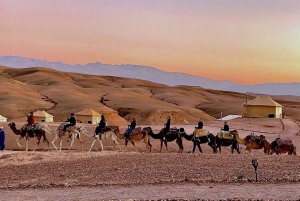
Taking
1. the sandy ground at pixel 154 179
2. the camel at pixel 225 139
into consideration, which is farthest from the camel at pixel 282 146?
the sandy ground at pixel 154 179

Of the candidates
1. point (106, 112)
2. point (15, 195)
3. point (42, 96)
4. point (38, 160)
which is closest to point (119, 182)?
point (15, 195)

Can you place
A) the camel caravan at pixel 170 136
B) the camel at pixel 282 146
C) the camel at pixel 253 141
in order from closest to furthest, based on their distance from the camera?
the camel at pixel 282 146, the camel caravan at pixel 170 136, the camel at pixel 253 141

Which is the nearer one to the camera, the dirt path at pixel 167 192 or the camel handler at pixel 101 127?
the dirt path at pixel 167 192

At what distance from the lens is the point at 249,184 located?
15711 mm

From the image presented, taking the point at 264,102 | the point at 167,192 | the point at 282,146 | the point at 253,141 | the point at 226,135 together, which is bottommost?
the point at 167,192

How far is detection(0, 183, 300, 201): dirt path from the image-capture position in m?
14.0

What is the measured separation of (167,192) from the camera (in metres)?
14.7

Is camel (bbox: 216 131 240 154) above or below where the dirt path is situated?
above

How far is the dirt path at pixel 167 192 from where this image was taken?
45.9 feet

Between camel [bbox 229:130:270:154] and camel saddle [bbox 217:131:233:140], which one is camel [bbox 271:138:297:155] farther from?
camel saddle [bbox 217:131:233:140]

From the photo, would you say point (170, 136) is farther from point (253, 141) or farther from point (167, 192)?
point (167, 192)

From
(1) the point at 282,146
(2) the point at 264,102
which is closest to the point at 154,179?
(1) the point at 282,146

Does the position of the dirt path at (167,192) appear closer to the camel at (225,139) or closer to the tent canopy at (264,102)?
the camel at (225,139)

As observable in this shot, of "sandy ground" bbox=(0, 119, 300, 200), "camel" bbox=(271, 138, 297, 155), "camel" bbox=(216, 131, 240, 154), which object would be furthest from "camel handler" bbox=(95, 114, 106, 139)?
"camel" bbox=(271, 138, 297, 155)
